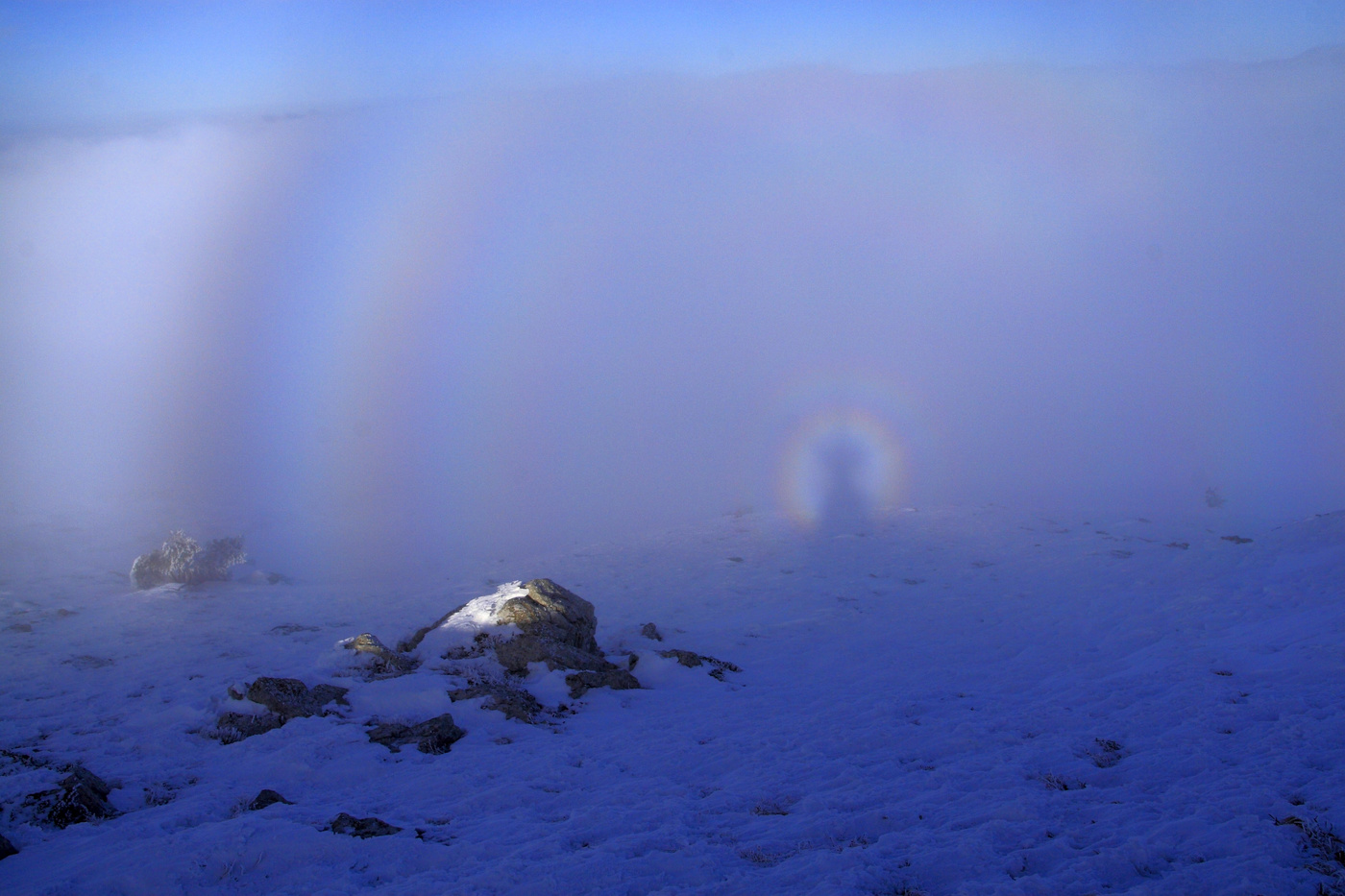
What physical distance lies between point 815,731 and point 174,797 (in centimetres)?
668

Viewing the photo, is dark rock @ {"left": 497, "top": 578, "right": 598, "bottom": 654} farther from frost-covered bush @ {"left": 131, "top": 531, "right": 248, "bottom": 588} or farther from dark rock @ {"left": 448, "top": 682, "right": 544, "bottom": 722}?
frost-covered bush @ {"left": 131, "top": 531, "right": 248, "bottom": 588}

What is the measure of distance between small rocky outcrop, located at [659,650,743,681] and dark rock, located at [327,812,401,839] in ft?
19.2

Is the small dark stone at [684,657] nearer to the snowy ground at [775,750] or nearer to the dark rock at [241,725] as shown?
the snowy ground at [775,750]

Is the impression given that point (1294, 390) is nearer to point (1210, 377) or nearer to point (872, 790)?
point (1210, 377)

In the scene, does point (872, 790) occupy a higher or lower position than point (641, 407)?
lower

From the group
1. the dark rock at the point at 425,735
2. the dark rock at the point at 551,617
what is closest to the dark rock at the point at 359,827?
the dark rock at the point at 425,735

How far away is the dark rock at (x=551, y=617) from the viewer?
38.1ft

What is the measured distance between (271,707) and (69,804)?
8.58ft

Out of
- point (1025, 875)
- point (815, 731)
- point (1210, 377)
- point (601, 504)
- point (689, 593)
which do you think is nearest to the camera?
point (1025, 875)

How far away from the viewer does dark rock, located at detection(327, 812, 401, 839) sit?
19.7 ft

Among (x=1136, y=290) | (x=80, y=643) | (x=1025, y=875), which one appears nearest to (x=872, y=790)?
(x=1025, y=875)

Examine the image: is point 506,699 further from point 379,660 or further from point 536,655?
point 379,660

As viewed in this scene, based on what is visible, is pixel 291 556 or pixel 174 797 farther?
pixel 291 556

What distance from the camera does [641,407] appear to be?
59375 mm
